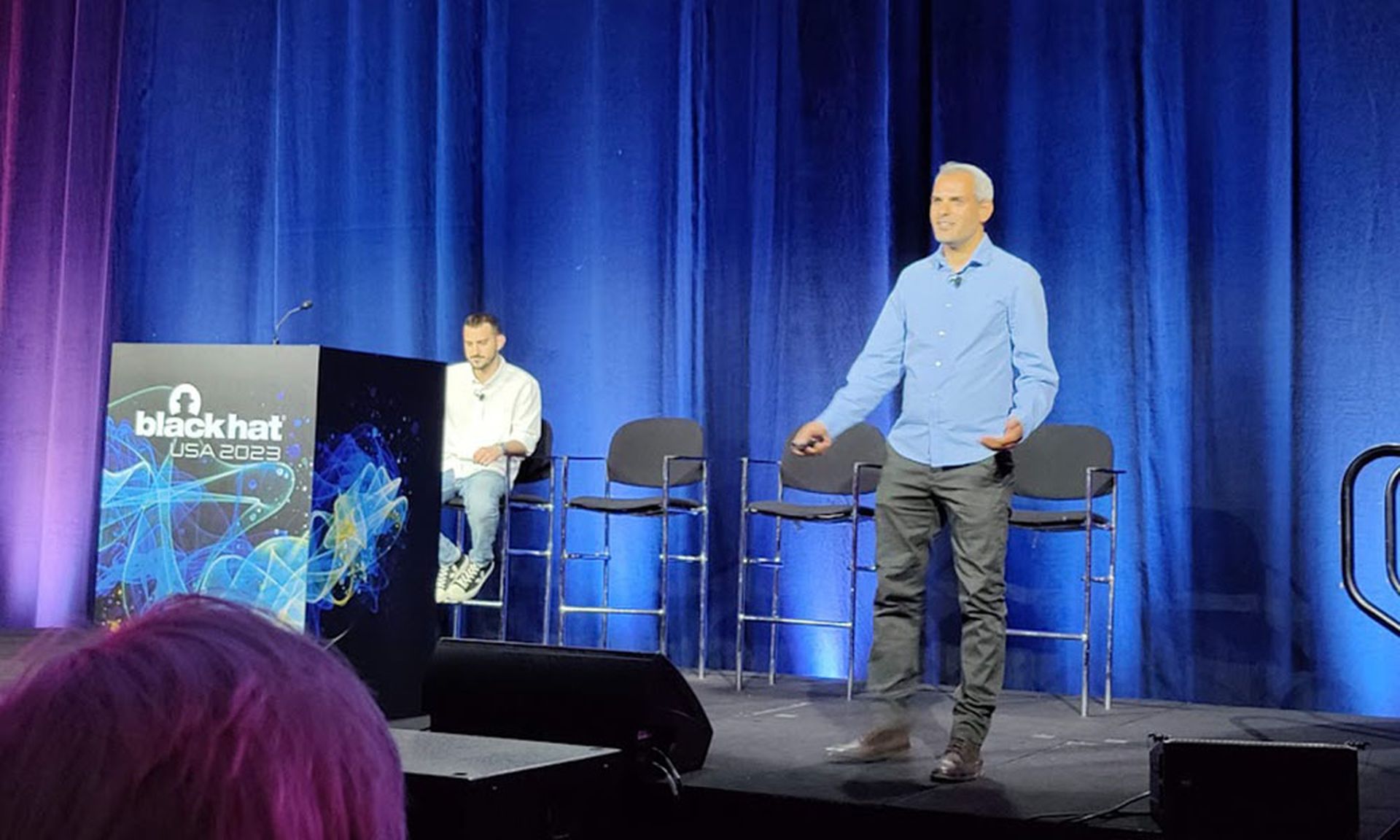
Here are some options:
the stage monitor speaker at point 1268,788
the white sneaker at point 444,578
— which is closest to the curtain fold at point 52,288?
the white sneaker at point 444,578

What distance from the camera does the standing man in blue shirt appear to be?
401cm

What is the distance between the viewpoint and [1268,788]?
3152 mm

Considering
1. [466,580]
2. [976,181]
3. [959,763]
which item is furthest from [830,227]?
[959,763]

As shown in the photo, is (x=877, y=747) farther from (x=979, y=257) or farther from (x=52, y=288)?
(x=52, y=288)

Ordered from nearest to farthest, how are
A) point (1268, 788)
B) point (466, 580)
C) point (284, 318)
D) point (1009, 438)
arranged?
1. point (1268, 788)
2. point (1009, 438)
3. point (284, 318)
4. point (466, 580)

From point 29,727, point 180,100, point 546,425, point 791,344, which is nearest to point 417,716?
point 546,425

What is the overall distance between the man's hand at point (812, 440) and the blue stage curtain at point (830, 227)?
2.19 meters

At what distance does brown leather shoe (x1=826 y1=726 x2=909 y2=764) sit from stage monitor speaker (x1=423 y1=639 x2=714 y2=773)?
0.90 m

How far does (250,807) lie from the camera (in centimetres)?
51

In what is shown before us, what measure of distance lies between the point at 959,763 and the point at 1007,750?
66cm

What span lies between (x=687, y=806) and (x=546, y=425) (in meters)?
3.14

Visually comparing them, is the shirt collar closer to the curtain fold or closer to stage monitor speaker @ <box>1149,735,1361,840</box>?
stage monitor speaker @ <box>1149,735,1361,840</box>

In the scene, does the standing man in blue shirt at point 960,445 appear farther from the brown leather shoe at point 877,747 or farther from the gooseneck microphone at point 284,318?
the gooseneck microphone at point 284,318

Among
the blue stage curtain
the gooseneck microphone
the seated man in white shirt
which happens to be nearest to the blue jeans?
the seated man in white shirt
